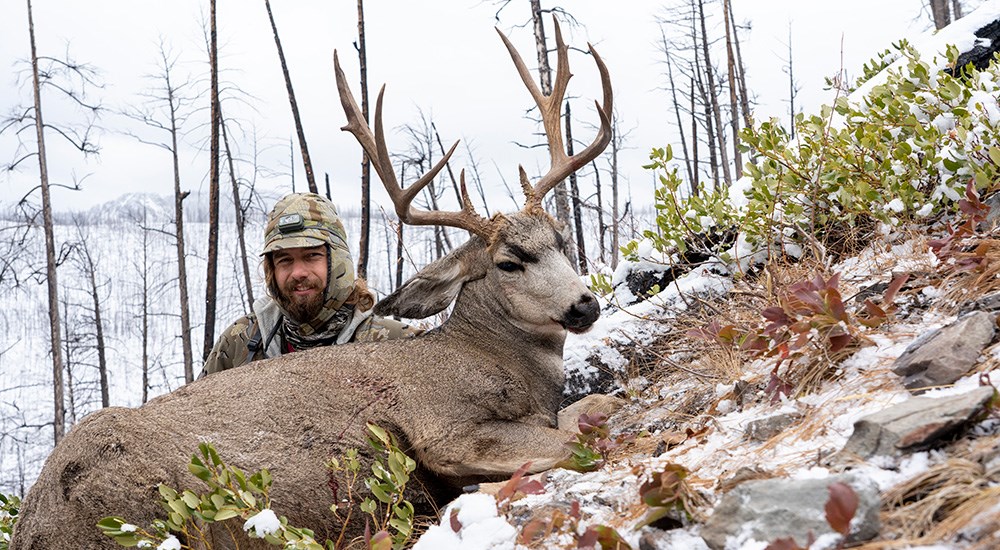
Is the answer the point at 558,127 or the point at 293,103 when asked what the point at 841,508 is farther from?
the point at 293,103

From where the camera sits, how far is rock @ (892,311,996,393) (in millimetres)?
2498

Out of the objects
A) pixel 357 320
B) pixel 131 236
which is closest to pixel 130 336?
pixel 131 236

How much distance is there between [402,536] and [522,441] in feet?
4.00

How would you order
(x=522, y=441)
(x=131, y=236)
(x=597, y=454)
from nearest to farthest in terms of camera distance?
1. (x=597, y=454)
2. (x=522, y=441)
3. (x=131, y=236)

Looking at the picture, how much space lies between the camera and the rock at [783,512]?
1881 millimetres

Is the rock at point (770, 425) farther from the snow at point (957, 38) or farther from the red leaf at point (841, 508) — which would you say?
the snow at point (957, 38)

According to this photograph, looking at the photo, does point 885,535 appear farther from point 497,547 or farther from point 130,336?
point 130,336

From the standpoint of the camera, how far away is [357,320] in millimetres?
6484

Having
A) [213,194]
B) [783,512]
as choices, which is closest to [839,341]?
[783,512]

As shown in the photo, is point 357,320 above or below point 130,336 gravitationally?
above

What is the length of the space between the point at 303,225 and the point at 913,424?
5.11m

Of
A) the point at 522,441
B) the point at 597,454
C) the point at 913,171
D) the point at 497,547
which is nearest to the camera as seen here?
the point at 497,547

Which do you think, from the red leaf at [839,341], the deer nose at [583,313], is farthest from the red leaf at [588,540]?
the deer nose at [583,313]

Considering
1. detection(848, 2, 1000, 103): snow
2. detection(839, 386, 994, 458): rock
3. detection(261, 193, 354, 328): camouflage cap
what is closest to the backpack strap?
detection(261, 193, 354, 328): camouflage cap
